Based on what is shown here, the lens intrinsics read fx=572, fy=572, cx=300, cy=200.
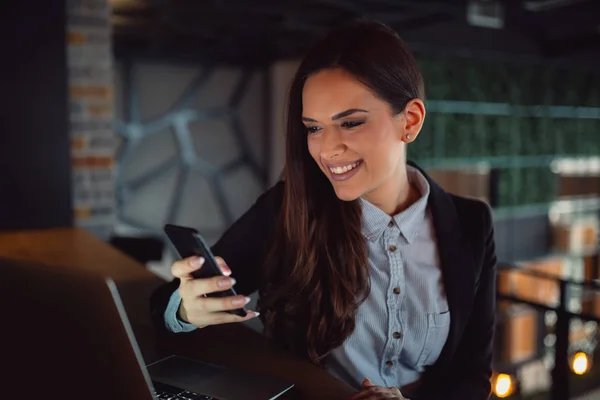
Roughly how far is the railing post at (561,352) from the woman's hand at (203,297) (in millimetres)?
1194

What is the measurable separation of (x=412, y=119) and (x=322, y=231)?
0.32m

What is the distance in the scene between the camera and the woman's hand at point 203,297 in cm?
102

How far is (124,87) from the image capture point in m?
6.20

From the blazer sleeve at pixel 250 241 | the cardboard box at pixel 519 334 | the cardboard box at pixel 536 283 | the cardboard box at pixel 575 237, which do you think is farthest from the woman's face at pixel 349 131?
the cardboard box at pixel 575 237

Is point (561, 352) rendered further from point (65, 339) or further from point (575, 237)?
point (575, 237)

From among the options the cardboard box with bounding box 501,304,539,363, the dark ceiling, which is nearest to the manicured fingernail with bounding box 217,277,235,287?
the dark ceiling

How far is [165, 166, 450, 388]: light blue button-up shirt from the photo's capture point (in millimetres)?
1270

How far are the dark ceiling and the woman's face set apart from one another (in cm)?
336

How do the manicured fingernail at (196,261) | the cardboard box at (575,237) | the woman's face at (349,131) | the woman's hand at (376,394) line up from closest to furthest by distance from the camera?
the woman's hand at (376,394) < the manicured fingernail at (196,261) < the woman's face at (349,131) < the cardboard box at (575,237)

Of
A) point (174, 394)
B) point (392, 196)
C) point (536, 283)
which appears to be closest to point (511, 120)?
point (536, 283)

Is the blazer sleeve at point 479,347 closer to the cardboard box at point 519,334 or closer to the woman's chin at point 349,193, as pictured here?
the woman's chin at point 349,193

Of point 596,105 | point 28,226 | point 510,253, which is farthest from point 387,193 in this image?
point 596,105

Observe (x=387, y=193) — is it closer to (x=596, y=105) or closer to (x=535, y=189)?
(x=535, y=189)

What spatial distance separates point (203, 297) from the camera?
3.50ft
